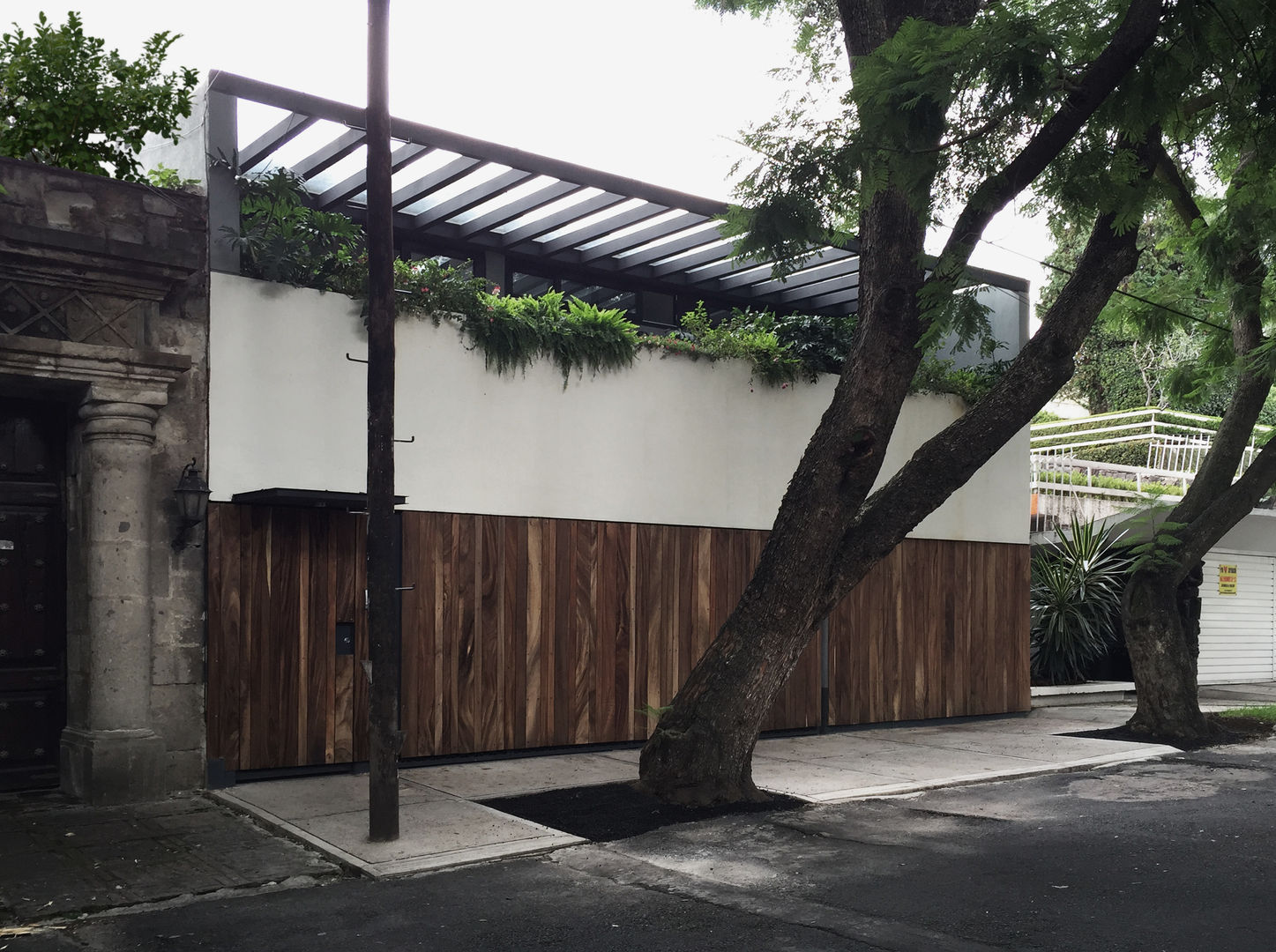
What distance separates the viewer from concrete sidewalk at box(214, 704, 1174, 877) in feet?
24.9

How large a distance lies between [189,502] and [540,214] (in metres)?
5.81

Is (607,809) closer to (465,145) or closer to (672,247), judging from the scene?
(465,145)

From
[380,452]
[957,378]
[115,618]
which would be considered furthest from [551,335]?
[957,378]

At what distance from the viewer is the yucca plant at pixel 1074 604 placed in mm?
18469

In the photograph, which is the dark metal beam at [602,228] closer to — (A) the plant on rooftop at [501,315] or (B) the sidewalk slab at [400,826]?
(A) the plant on rooftop at [501,315]

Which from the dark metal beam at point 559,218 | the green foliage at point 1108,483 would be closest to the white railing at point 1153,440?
the green foliage at point 1108,483

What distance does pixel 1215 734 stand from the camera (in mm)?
12859

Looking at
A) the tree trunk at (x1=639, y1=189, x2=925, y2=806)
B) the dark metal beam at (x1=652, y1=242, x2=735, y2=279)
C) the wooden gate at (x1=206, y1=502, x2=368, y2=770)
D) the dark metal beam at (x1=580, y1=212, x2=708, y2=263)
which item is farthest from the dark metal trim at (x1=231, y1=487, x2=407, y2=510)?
the dark metal beam at (x1=652, y1=242, x2=735, y2=279)

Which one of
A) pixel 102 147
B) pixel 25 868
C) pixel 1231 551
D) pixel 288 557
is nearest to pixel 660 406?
pixel 288 557

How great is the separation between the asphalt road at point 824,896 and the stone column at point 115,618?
9.10 ft

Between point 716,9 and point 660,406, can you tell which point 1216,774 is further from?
point 716,9

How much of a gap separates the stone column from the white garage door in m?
18.5

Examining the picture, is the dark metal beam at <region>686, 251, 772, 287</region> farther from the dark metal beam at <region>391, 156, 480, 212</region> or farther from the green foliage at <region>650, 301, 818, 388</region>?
the dark metal beam at <region>391, 156, 480, 212</region>

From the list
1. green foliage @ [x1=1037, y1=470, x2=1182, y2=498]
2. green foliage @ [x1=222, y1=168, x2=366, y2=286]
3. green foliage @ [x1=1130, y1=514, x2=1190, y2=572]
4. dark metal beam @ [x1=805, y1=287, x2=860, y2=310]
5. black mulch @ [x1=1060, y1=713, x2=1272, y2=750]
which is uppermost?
dark metal beam @ [x1=805, y1=287, x2=860, y2=310]
